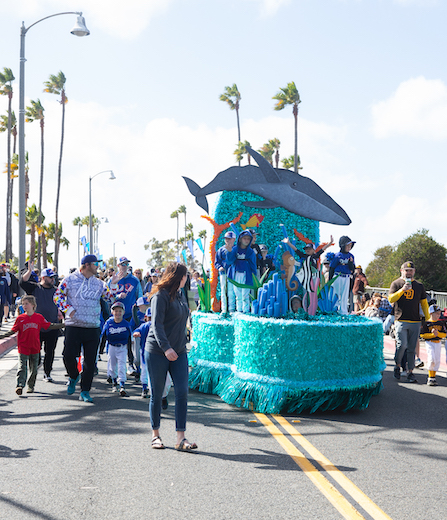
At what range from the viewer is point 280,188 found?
10.6m

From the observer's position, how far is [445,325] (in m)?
10.3

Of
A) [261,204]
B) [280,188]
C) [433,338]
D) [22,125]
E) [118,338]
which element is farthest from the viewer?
[22,125]

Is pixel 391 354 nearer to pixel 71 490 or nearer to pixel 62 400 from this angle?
pixel 62 400

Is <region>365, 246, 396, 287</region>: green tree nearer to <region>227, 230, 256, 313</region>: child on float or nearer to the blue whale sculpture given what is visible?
the blue whale sculpture

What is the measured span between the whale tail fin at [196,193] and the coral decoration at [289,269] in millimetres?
2636

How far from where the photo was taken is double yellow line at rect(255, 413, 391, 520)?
13.0ft

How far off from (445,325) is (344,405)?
4.09 meters

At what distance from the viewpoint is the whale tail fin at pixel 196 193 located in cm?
1083

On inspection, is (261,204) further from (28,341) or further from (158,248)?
(158,248)

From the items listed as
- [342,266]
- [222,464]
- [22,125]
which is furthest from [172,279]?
[22,125]

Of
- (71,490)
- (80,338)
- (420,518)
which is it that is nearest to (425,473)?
(420,518)

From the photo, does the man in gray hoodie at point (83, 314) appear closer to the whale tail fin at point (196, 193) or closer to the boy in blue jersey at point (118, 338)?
the boy in blue jersey at point (118, 338)

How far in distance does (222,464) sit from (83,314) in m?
3.51

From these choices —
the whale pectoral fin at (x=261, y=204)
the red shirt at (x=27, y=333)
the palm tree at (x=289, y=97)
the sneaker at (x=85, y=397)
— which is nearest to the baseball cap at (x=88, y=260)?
the red shirt at (x=27, y=333)
